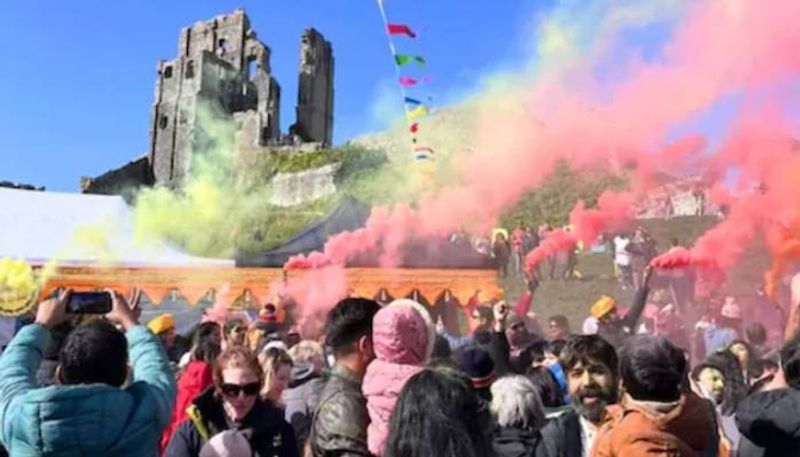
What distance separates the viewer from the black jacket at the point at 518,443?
10.2 feet

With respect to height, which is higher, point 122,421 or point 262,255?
point 262,255

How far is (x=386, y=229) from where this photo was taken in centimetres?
1457

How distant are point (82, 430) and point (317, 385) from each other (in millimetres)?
1900

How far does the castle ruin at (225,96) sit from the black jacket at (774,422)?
47505mm

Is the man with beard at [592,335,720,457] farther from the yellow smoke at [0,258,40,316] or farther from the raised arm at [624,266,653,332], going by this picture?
the raised arm at [624,266,653,332]

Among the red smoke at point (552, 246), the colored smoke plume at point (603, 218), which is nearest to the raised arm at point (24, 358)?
the colored smoke plume at point (603, 218)

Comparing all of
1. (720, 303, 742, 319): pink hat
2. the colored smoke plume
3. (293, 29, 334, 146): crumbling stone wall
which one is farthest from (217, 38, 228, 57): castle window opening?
(720, 303, 742, 319): pink hat

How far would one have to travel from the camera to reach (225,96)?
58.7 m

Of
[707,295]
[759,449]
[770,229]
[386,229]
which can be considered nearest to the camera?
[759,449]

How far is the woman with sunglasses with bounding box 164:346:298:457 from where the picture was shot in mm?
3332

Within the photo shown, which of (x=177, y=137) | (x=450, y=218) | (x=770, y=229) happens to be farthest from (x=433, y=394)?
(x=177, y=137)

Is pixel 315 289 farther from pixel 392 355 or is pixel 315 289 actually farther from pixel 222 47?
pixel 222 47

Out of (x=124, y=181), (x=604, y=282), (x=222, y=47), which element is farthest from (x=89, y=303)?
(x=222, y=47)

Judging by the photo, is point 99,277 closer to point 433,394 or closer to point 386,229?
point 386,229
